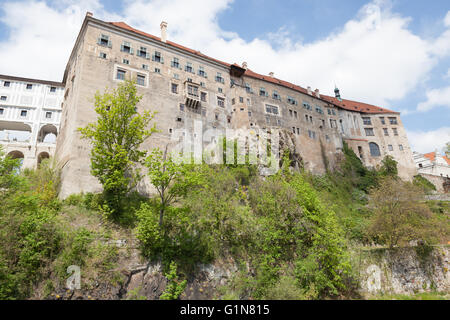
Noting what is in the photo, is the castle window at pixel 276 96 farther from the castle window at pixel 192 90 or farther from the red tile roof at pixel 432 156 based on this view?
the red tile roof at pixel 432 156

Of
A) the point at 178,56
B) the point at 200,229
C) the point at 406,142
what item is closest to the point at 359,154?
the point at 406,142

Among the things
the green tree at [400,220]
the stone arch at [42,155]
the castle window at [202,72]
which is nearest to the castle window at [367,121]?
the green tree at [400,220]

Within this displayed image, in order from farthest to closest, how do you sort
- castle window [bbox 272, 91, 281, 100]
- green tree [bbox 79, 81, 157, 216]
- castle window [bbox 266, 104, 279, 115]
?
castle window [bbox 272, 91, 281, 100]
castle window [bbox 266, 104, 279, 115]
green tree [bbox 79, 81, 157, 216]

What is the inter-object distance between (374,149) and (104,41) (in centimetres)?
4974

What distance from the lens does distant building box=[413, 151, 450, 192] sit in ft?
161

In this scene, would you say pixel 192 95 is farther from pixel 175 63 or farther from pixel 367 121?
pixel 367 121

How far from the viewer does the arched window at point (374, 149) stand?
172 ft

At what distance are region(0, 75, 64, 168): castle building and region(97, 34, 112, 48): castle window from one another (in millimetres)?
16807

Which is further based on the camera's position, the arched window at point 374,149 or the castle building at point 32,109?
the arched window at point 374,149

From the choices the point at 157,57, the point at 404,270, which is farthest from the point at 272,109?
the point at 404,270

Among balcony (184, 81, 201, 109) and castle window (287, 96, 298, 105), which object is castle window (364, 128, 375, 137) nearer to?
castle window (287, 96, 298, 105)

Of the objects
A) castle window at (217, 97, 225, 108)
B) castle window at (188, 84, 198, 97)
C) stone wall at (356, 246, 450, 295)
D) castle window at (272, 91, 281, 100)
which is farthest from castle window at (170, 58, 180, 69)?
stone wall at (356, 246, 450, 295)

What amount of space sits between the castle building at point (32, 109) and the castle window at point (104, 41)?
16807 mm

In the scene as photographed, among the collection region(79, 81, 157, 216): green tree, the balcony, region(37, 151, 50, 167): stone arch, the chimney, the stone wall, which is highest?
the chimney
